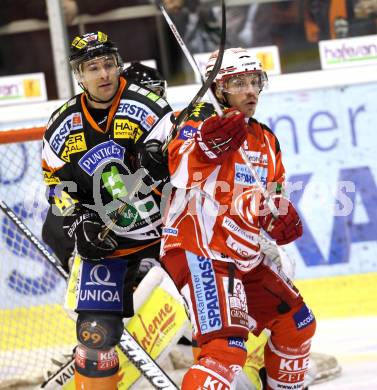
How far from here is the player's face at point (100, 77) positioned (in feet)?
12.5

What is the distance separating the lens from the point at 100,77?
12.5ft

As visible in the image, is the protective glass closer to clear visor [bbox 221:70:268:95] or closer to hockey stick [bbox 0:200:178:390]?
clear visor [bbox 221:70:268:95]

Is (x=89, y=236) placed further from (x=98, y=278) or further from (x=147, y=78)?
(x=147, y=78)

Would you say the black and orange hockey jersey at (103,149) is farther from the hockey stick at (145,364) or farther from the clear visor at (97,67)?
the hockey stick at (145,364)

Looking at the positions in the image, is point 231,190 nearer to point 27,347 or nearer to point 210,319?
point 210,319

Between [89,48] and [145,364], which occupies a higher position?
[89,48]

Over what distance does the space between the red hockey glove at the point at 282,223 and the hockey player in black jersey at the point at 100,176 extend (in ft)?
1.27

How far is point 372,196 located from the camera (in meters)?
5.78

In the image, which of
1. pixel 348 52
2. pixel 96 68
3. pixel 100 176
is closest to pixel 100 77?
pixel 96 68

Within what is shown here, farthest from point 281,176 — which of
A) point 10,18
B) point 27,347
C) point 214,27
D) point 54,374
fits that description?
point 10,18

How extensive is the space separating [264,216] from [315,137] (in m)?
2.24

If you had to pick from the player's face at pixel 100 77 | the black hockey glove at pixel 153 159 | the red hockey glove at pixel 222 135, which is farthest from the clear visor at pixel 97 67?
the red hockey glove at pixel 222 135

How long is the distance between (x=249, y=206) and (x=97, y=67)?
2.33 ft

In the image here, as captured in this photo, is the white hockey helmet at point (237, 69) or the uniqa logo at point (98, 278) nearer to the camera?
the white hockey helmet at point (237, 69)
